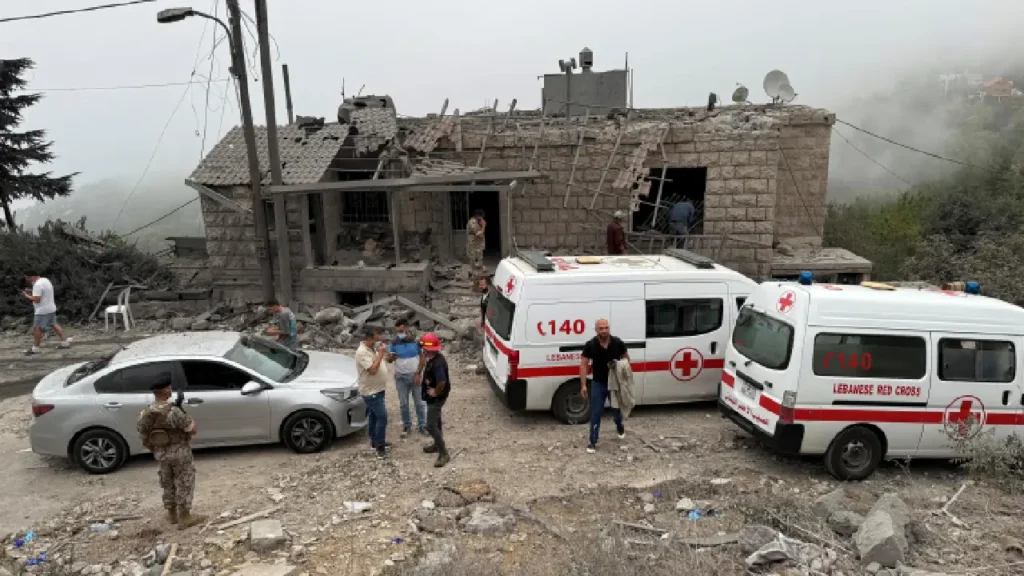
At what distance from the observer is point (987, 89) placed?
273 ft

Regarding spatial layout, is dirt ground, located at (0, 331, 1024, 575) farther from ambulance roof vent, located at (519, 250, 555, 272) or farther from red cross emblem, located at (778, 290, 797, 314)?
ambulance roof vent, located at (519, 250, 555, 272)

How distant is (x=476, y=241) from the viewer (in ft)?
47.3

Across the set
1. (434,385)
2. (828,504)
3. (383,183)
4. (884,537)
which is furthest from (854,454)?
(383,183)

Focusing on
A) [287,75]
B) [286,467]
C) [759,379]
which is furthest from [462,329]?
[287,75]

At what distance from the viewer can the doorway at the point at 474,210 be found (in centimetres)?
1625

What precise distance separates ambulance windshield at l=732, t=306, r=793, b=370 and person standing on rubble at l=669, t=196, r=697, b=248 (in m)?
7.08

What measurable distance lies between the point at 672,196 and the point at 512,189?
4141 mm

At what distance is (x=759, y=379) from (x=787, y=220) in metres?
10.9

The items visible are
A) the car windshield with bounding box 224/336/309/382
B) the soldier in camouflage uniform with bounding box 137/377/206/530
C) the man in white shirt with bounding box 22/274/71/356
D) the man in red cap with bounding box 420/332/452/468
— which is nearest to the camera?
the soldier in camouflage uniform with bounding box 137/377/206/530

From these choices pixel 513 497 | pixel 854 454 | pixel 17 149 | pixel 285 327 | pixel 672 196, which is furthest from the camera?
pixel 17 149

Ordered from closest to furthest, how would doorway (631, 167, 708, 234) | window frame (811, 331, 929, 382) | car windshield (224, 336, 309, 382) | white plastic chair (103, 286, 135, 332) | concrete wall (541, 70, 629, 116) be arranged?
1. window frame (811, 331, 929, 382)
2. car windshield (224, 336, 309, 382)
3. white plastic chair (103, 286, 135, 332)
4. doorway (631, 167, 708, 234)
5. concrete wall (541, 70, 629, 116)

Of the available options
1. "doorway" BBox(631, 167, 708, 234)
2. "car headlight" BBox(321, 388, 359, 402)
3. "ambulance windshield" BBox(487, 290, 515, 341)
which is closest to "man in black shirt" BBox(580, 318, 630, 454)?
"ambulance windshield" BBox(487, 290, 515, 341)

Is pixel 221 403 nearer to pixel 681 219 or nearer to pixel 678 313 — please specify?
pixel 678 313

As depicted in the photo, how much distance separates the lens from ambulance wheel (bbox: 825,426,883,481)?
715cm
